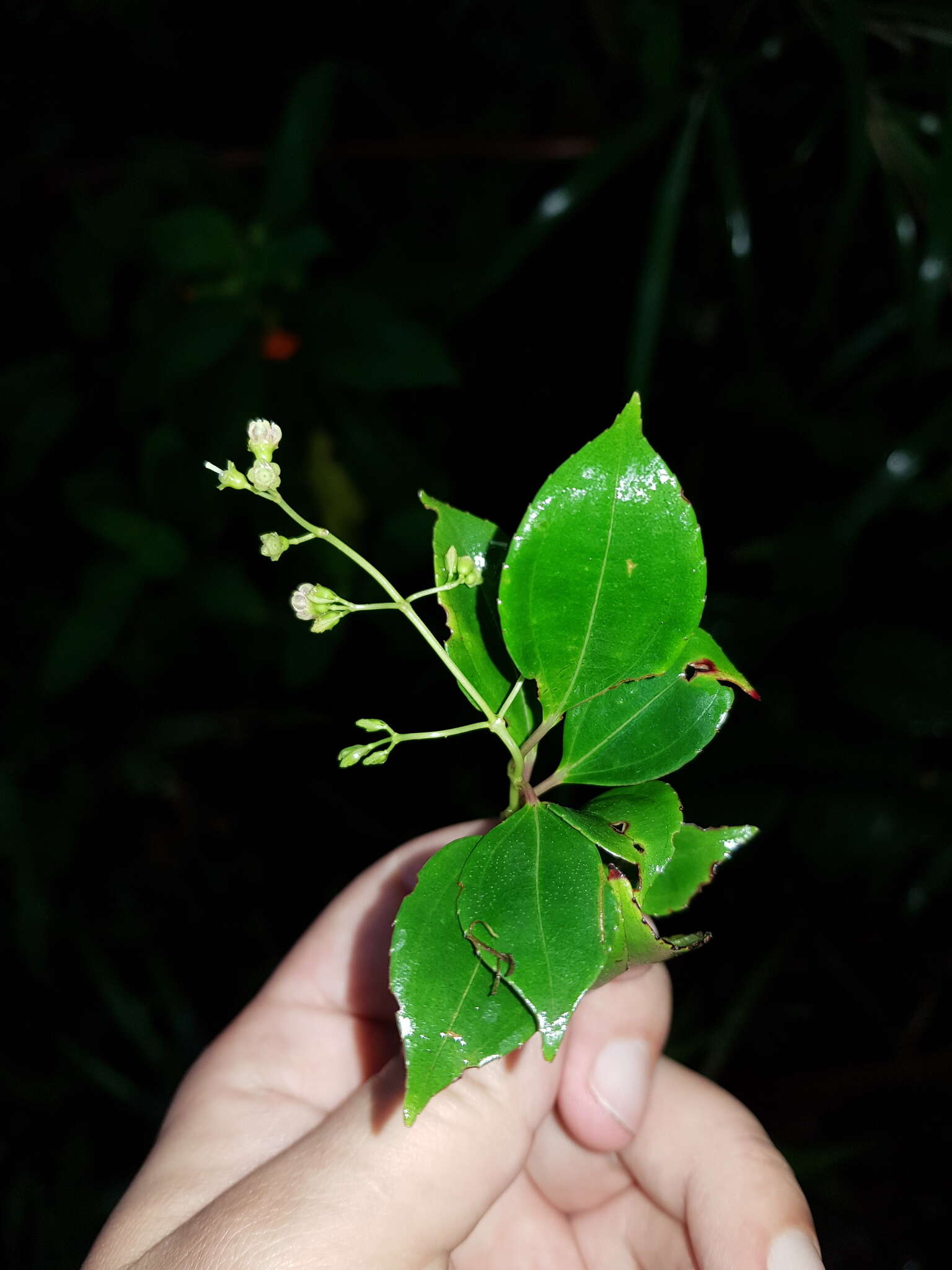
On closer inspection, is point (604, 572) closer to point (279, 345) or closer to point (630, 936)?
point (630, 936)

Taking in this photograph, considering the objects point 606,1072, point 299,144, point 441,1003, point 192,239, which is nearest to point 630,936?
point 441,1003

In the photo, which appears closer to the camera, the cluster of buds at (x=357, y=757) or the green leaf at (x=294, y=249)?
the cluster of buds at (x=357, y=757)

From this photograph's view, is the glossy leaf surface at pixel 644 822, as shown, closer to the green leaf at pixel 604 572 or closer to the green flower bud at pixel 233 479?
the green leaf at pixel 604 572

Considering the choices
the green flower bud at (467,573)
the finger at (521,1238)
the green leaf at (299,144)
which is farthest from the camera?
the green leaf at (299,144)

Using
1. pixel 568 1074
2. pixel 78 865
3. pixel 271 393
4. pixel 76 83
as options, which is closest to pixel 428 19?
pixel 76 83

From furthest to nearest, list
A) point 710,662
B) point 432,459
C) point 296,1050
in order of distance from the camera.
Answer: point 432,459 < point 296,1050 < point 710,662

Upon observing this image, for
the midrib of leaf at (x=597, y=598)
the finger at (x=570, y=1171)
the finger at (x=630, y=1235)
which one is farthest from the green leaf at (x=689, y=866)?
the finger at (x=630, y=1235)

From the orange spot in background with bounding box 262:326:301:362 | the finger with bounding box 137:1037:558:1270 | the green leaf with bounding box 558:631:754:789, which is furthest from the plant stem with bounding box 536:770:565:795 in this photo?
the orange spot in background with bounding box 262:326:301:362

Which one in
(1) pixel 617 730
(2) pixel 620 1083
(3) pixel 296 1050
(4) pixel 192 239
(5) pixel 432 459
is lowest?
(2) pixel 620 1083
